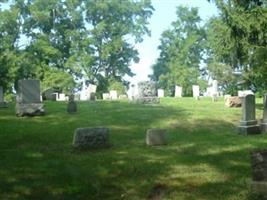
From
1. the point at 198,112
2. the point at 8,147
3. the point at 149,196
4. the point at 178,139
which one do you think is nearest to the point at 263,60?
the point at 198,112

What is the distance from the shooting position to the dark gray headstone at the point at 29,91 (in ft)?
57.7

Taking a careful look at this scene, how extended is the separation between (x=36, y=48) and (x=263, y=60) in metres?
38.2

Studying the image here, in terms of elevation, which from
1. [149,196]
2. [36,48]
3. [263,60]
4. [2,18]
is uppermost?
[2,18]

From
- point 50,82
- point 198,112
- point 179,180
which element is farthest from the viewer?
point 50,82

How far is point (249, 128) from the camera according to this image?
574 inches

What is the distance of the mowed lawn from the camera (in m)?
→ 8.07

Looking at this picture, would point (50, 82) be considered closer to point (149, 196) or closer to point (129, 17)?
point (129, 17)

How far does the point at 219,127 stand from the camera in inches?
612

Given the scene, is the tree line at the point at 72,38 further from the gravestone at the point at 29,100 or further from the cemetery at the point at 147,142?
the gravestone at the point at 29,100

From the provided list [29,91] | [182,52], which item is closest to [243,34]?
[29,91]

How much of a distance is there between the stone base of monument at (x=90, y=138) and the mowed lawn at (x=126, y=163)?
0.31 m

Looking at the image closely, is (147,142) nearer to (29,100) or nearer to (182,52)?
(29,100)

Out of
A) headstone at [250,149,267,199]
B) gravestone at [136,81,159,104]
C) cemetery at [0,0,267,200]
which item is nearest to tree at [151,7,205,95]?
cemetery at [0,0,267,200]

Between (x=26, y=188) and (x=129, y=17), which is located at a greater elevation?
(x=129, y=17)
